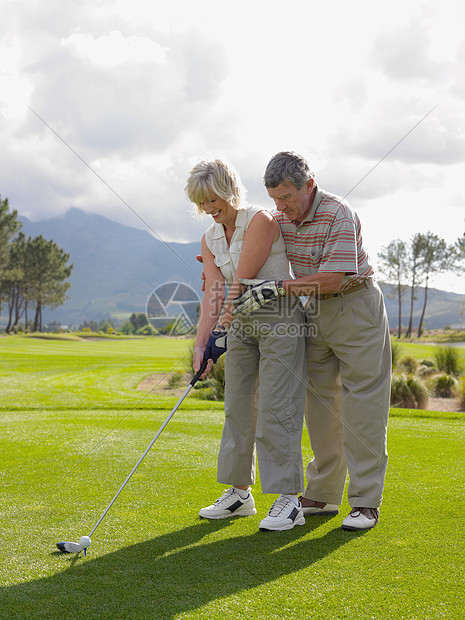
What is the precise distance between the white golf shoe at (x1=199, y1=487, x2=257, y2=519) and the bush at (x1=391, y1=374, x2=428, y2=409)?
6781 mm

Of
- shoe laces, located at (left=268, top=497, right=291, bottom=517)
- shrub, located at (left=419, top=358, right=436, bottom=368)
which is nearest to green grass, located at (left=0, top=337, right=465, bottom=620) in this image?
shoe laces, located at (left=268, top=497, right=291, bottom=517)

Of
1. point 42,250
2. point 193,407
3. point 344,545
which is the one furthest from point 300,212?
point 42,250

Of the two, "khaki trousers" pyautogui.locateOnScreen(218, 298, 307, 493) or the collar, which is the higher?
the collar

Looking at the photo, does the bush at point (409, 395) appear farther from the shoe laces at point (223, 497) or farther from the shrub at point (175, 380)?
the shoe laces at point (223, 497)

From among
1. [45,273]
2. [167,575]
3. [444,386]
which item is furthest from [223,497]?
[45,273]

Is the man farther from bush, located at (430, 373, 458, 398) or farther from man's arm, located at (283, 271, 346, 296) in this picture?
bush, located at (430, 373, 458, 398)

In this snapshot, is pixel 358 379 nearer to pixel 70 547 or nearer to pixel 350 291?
pixel 350 291

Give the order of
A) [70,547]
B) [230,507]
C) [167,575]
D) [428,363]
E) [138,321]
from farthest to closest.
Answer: [138,321]
[428,363]
[230,507]
[70,547]
[167,575]

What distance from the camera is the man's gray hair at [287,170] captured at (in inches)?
101

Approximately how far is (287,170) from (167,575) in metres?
1.78

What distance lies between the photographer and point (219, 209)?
2760mm

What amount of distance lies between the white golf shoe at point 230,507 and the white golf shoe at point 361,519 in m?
0.49

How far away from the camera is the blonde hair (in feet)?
8.77

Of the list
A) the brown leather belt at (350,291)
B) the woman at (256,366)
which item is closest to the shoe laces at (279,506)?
the woman at (256,366)
